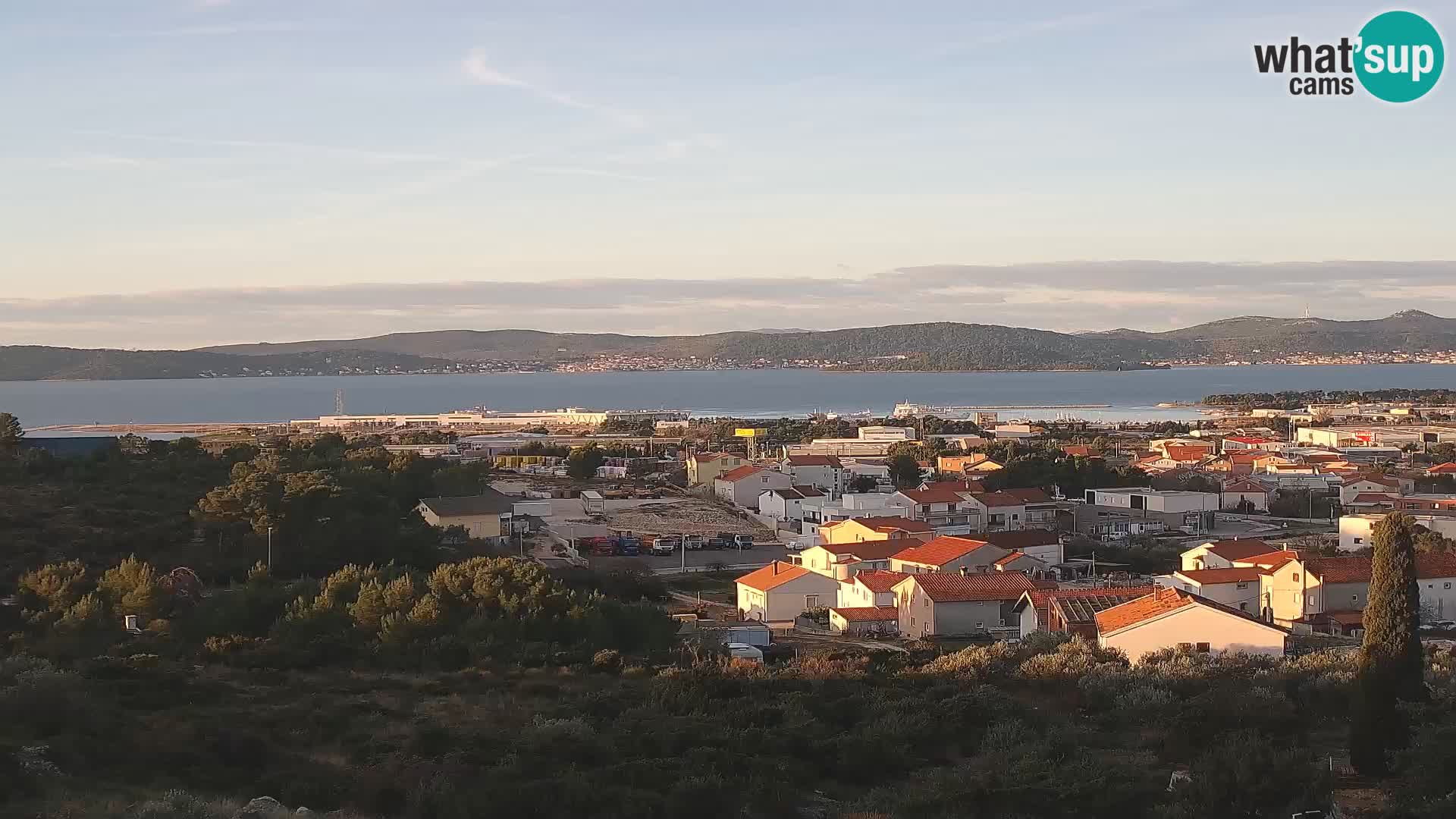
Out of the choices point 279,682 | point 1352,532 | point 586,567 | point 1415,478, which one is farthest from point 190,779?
point 1415,478


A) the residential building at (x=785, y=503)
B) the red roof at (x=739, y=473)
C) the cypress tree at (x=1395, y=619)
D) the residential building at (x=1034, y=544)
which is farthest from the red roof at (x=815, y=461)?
the cypress tree at (x=1395, y=619)

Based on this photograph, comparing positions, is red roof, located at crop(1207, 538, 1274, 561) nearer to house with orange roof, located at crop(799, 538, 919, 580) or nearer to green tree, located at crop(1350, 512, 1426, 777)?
house with orange roof, located at crop(799, 538, 919, 580)

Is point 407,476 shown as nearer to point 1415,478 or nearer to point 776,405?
point 1415,478

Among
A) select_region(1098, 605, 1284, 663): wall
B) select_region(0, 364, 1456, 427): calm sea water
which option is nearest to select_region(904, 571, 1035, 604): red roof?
select_region(1098, 605, 1284, 663): wall

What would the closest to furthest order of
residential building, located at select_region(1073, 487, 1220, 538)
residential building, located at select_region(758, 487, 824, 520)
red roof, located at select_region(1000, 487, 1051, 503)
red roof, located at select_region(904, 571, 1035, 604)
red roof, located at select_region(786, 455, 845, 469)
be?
red roof, located at select_region(904, 571, 1035, 604) < residential building, located at select_region(1073, 487, 1220, 538) < red roof, located at select_region(1000, 487, 1051, 503) < residential building, located at select_region(758, 487, 824, 520) < red roof, located at select_region(786, 455, 845, 469)

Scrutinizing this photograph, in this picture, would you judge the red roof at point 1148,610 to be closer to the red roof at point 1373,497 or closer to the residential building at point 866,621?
the residential building at point 866,621

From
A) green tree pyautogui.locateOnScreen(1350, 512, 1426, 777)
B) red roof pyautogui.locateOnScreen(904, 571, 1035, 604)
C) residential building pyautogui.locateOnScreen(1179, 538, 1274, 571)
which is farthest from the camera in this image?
residential building pyautogui.locateOnScreen(1179, 538, 1274, 571)

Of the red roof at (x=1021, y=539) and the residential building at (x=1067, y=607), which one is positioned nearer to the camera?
the residential building at (x=1067, y=607)

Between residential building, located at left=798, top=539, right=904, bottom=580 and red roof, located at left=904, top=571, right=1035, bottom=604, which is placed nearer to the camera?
red roof, located at left=904, top=571, right=1035, bottom=604
